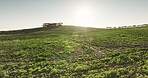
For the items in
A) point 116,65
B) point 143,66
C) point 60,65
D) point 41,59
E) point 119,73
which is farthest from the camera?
point 41,59

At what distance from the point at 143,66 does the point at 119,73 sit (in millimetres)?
3317

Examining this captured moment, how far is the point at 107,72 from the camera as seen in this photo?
14328 mm

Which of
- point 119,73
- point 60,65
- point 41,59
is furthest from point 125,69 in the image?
point 41,59

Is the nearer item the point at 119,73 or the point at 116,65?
the point at 119,73

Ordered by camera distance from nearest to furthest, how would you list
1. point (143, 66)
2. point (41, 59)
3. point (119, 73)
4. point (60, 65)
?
point (119, 73), point (143, 66), point (60, 65), point (41, 59)

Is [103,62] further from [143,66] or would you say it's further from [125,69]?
[143,66]

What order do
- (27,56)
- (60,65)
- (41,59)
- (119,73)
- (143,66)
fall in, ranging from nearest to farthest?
(119,73) → (143,66) → (60,65) → (41,59) → (27,56)

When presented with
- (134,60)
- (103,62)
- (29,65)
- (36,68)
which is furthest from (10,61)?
(134,60)

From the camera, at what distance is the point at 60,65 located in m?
17.5

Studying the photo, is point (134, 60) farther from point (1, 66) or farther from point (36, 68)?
point (1, 66)

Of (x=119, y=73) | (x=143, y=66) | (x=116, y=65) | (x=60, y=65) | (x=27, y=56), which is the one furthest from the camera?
(x=27, y=56)

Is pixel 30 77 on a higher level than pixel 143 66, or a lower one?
lower

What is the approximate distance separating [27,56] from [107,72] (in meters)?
14.5

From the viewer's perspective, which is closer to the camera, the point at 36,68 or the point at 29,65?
the point at 36,68
